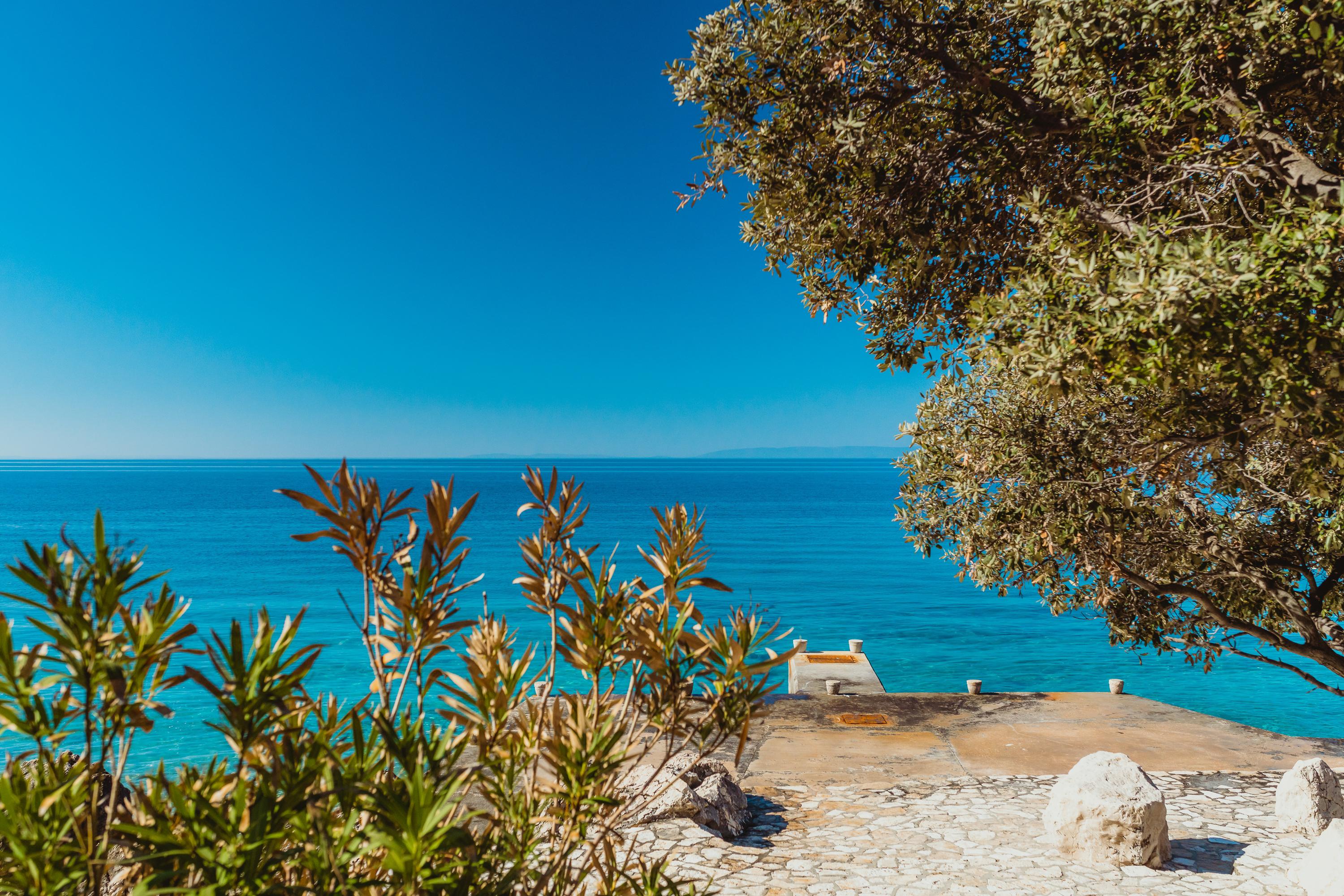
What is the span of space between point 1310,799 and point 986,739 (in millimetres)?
4553

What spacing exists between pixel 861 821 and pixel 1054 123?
756 cm

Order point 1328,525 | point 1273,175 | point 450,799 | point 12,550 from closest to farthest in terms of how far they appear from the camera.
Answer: point 450,799
point 1273,175
point 1328,525
point 12,550

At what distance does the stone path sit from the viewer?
6.98 metres

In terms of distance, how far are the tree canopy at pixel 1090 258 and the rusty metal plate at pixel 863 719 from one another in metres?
4.38

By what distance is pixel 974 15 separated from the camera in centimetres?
699

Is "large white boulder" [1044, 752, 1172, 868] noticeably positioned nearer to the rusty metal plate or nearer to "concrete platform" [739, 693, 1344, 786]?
"concrete platform" [739, 693, 1344, 786]

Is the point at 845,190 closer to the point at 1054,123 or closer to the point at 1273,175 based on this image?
the point at 1054,123

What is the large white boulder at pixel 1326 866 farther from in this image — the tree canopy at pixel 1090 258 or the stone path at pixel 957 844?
the tree canopy at pixel 1090 258

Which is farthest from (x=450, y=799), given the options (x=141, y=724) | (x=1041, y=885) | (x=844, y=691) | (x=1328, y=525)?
(x=844, y=691)

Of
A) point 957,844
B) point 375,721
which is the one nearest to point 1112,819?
point 957,844

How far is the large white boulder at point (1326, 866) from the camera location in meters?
6.21

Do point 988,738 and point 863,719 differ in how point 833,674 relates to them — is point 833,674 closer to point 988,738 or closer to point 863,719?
point 863,719

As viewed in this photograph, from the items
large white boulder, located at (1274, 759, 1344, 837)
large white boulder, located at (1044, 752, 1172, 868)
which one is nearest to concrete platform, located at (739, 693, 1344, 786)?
large white boulder, located at (1274, 759, 1344, 837)

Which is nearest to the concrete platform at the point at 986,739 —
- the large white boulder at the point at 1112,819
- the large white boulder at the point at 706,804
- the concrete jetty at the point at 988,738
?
the concrete jetty at the point at 988,738
